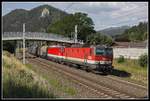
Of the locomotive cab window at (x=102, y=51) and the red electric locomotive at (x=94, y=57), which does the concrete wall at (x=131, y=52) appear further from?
the locomotive cab window at (x=102, y=51)

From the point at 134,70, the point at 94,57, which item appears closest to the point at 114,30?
the point at 134,70

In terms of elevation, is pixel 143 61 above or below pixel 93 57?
below

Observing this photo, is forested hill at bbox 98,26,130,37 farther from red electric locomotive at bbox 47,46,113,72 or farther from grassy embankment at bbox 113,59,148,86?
red electric locomotive at bbox 47,46,113,72

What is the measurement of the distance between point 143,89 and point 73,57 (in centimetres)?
1891

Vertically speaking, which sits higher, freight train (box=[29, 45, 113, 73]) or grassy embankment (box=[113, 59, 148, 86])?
freight train (box=[29, 45, 113, 73])

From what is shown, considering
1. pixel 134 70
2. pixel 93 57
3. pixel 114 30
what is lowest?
pixel 134 70

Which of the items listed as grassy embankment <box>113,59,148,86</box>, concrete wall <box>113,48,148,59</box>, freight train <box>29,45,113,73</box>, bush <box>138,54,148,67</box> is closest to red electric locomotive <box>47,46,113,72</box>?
freight train <box>29,45,113,73</box>

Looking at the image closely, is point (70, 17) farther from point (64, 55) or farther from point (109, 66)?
point (109, 66)

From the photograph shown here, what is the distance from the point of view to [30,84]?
649 inches

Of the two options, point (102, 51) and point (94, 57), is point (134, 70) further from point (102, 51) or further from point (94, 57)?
point (94, 57)

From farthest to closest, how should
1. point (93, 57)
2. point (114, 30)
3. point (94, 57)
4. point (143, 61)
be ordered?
point (114, 30)
point (143, 61)
point (93, 57)
point (94, 57)

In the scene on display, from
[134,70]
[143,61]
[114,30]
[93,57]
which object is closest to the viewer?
[93,57]

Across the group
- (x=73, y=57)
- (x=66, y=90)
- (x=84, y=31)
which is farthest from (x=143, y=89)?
(x=84, y=31)

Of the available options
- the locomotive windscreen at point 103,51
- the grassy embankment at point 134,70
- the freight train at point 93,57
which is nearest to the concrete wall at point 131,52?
the grassy embankment at point 134,70
